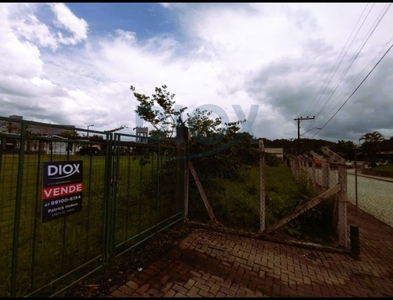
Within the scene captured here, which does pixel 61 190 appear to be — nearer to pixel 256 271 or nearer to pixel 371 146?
pixel 256 271

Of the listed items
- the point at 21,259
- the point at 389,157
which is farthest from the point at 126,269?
the point at 389,157

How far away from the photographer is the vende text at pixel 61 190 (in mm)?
2531

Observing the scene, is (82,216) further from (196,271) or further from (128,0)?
(128,0)

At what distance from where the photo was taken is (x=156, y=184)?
4738mm

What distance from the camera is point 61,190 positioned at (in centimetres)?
270

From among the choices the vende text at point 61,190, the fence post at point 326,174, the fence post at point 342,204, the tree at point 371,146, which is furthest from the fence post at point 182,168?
the tree at point 371,146

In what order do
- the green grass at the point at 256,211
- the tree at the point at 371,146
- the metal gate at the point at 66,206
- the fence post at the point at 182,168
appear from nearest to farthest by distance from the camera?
the metal gate at the point at 66,206
the green grass at the point at 256,211
the fence post at the point at 182,168
the tree at the point at 371,146

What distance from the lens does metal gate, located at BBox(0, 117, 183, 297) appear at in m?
2.41

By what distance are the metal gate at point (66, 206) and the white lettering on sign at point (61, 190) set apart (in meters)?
0.01

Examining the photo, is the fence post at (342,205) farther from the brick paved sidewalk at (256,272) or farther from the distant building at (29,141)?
the distant building at (29,141)

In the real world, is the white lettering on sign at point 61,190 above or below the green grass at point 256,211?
above

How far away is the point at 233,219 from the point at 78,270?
11.8 feet

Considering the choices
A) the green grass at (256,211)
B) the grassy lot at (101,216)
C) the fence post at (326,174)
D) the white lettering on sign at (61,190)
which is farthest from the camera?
the fence post at (326,174)

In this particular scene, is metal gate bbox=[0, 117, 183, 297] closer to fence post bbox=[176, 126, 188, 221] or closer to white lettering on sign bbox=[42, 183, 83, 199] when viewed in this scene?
white lettering on sign bbox=[42, 183, 83, 199]
